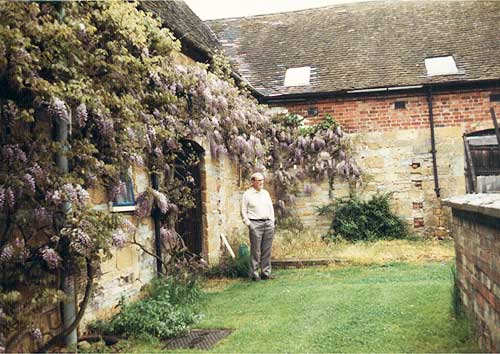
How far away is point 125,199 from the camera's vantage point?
5.58 metres

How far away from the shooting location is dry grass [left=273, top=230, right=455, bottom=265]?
8.43 meters

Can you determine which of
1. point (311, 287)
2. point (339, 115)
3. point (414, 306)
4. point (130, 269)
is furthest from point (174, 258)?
point (339, 115)

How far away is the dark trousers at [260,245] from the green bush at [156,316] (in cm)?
170

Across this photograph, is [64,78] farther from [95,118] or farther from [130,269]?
[130,269]

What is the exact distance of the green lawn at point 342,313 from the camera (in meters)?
4.11

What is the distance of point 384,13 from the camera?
44.5 feet

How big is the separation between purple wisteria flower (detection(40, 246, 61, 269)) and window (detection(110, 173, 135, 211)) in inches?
56.0

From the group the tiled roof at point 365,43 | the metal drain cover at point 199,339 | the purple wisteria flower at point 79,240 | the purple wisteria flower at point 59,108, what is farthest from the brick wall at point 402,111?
the purple wisteria flower at point 79,240

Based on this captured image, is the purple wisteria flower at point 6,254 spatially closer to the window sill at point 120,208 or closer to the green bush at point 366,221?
the window sill at point 120,208

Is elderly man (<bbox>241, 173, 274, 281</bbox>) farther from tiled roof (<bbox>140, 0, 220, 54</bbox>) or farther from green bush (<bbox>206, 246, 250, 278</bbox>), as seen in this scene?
tiled roof (<bbox>140, 0, 220, 54</bbox>)

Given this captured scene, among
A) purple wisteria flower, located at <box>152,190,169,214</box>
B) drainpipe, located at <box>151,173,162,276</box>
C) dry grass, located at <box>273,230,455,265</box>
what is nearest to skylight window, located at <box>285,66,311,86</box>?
dry grass, located at <box>273,230,455,265</box>

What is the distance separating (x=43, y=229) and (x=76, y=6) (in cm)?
193

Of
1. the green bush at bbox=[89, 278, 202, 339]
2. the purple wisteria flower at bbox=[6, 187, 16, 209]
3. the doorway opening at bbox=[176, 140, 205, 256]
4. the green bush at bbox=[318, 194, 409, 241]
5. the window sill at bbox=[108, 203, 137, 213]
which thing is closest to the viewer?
the purple wisteria flower at bbox=[6, 187, 16, 209]

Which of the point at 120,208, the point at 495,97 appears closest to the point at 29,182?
the point at 120,208
